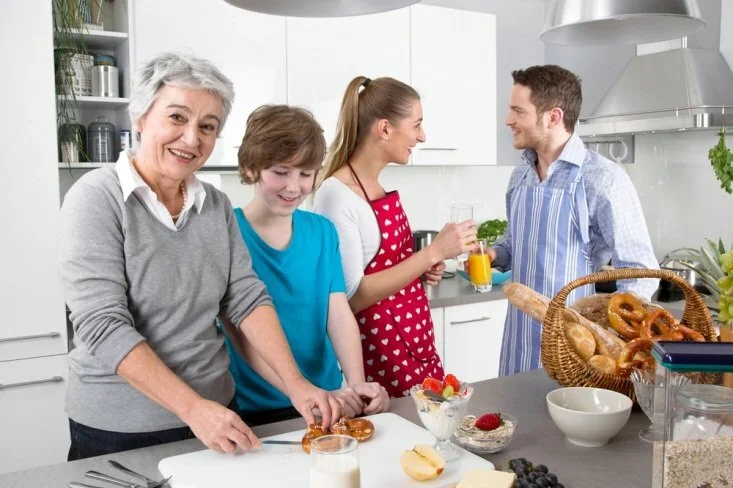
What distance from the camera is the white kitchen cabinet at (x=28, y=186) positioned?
250 centimetres

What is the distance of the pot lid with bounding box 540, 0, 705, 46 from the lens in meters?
1.54

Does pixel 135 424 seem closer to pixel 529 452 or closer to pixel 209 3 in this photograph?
pixel 529 452

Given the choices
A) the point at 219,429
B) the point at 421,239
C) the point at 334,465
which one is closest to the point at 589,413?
the point at 334,465

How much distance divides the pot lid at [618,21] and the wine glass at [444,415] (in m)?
0.94

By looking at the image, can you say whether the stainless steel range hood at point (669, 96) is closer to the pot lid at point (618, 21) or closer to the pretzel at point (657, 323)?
the pot lid at point (618, 21)

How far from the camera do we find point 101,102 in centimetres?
294

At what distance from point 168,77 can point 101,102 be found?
5.98ft

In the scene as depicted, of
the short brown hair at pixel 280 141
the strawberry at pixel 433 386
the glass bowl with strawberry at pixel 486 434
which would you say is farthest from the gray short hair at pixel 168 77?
the glass bowl with strawberry at pixel 486 434

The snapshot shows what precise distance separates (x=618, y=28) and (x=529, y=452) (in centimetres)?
115

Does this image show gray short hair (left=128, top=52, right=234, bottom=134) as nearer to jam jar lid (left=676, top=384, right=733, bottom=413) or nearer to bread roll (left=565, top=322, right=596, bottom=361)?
bread roll (left=565, top=322, right=596, bottom=361)

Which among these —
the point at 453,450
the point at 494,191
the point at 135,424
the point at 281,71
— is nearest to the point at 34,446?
the point at 135,424

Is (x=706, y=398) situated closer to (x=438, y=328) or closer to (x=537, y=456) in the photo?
(x=537, y=456)

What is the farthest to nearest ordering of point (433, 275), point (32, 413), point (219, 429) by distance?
point (32, 413), point (433, 275), point (219, 429)

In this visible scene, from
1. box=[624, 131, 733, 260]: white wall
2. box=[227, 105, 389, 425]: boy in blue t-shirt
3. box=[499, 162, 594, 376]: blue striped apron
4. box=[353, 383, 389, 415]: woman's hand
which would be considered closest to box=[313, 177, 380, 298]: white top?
box=[227, 105, 389, 425]: boy in blue t-shirt
